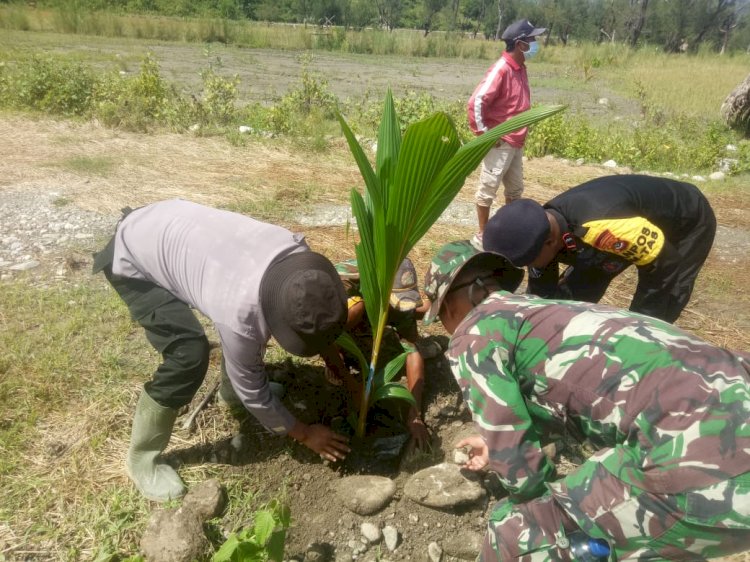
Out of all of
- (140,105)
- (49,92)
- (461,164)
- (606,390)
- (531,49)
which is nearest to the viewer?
(606,390)

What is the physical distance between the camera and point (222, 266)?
163 centimetres

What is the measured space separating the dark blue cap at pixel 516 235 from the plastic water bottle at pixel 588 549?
2.94ft

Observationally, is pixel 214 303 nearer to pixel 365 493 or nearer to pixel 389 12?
pixel 365 493

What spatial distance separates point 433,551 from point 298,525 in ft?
1.58

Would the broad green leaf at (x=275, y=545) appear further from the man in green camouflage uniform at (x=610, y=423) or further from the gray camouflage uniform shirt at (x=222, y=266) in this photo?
the man in green camouflage uniform at (x=610, y=423)

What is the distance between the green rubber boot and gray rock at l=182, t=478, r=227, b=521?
10cm

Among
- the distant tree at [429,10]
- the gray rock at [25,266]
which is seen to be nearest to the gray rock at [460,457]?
the gray rock at [25,266]

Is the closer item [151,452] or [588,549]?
[588,549]

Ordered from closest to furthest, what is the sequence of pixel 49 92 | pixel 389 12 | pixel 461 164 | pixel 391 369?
pixel 461 164 → pixel 391 369 → pixel 49 92 → pixel 389 12

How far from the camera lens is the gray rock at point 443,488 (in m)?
1.95

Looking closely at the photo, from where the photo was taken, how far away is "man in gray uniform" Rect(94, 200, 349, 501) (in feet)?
4.94

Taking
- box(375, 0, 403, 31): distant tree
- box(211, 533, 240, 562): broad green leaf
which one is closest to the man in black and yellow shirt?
box(211, 533, 240, 562): broad green leaf

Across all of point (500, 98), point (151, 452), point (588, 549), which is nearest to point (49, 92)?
point (500, 98)

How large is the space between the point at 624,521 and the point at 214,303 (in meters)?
1.24
